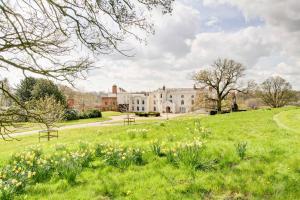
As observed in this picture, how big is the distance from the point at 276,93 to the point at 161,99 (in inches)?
→ 1748

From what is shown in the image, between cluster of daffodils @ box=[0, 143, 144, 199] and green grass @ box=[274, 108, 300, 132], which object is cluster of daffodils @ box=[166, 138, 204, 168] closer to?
cluster of daffodils @ box=[0, 143, 144, 199]

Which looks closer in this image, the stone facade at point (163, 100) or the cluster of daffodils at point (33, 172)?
the cluster of daffodils at point (33, 172)

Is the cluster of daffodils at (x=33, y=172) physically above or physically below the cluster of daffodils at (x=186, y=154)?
below

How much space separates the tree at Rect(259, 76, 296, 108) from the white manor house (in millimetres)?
28310

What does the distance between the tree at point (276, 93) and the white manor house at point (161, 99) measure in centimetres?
2831

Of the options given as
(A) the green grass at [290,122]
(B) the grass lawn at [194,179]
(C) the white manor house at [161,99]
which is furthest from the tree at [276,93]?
(B) the grass lawn at [194,179]

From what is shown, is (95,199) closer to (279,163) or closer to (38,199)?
(38,199)

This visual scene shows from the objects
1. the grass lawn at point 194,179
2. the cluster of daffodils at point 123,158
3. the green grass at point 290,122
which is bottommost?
the grass lawn at point 194,179

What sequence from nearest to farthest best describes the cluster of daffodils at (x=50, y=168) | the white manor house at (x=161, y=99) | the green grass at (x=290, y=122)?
the cluster of daffodils at (x=50, y=168) → the green grass at (x=290, y=122) → the white manor house at (x=161, y=99)

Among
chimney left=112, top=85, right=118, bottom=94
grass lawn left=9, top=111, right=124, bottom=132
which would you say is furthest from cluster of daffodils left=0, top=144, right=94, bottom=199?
chimney left=112, top=85, right=118, bottom=94

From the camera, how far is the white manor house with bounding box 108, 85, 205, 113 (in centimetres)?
10631

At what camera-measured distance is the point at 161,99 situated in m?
112

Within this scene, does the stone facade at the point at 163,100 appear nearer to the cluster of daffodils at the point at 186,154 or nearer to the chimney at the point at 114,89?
the chimney at the point at 114,89

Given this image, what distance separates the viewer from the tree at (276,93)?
A: 7366cm
